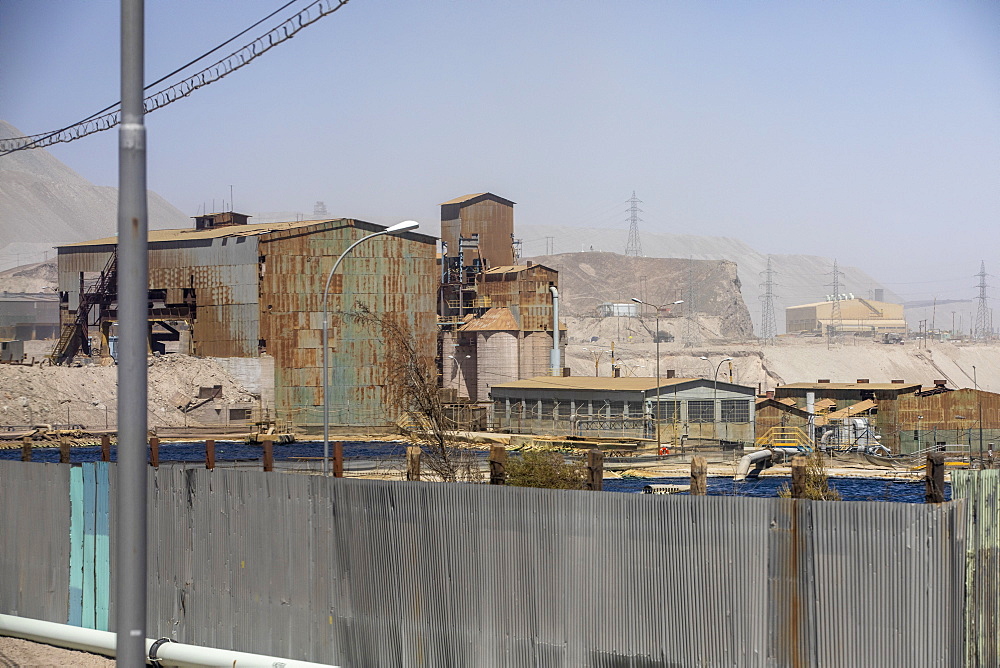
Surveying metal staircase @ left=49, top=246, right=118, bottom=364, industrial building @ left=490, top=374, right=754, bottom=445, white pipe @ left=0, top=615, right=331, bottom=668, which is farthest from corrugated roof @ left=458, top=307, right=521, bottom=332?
white pipe @ left=0, top=615, right=331, bottom=668

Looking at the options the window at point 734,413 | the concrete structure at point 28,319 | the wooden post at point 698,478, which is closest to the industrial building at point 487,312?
the window at point 734,413

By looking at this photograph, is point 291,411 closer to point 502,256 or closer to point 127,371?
point 502,256

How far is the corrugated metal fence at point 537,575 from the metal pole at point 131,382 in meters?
5.79

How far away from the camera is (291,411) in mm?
75625

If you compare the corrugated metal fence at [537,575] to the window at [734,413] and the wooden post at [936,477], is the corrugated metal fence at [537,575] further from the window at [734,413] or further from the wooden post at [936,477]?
the window at [734,413]

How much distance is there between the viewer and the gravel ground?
15.0 m

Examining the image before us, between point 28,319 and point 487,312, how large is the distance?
10142cm

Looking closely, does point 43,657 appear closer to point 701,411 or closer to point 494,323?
point 701,411

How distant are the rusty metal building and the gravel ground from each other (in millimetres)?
57316

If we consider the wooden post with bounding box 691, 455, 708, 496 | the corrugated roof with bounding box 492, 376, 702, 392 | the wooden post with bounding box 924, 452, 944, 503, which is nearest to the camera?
the wooden post with bounding box 924, 452, 944, 503

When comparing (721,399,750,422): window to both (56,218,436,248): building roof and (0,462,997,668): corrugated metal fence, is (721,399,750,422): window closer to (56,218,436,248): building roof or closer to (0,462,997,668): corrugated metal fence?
(56,218,436,248): building roof

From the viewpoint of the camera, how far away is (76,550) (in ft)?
52.3

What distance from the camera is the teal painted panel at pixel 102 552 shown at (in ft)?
50.5

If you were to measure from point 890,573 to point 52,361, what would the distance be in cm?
8334
